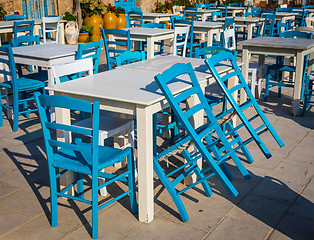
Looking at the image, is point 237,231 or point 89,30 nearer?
point 237,231

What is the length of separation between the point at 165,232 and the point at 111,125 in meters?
1.00

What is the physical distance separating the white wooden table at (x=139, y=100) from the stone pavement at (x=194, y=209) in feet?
0.70

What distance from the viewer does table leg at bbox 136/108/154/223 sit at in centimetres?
288

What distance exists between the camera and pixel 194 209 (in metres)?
3.24

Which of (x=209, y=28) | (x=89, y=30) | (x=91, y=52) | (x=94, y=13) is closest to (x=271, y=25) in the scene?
(x=209, y=28)

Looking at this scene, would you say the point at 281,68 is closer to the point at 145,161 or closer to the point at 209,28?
the point at 209,28

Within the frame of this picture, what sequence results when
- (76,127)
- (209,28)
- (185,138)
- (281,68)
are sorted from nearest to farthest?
(76,127), (185,138), (281,68), (209,28)

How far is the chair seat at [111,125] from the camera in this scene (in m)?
3.42

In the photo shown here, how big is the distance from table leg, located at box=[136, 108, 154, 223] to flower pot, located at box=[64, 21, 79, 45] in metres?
7.85

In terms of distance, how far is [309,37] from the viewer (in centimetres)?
616

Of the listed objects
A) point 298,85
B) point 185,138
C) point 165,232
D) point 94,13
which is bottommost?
point 165,232

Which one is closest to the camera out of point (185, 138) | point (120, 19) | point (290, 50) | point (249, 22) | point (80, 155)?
point (80, 155)

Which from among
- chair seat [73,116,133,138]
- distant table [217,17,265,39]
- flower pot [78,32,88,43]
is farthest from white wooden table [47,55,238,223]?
flower pot [78,32,88,43]

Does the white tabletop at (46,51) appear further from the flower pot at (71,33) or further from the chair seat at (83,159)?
the flower pot at (71,33)
